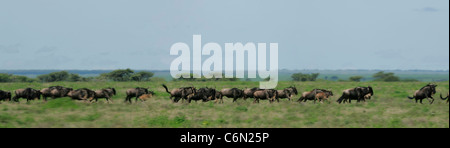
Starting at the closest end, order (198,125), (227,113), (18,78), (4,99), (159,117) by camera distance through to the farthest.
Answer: (198,125)
(159,117)
(227,113)
(4,99)
(18,78)

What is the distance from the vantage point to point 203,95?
24.6 meters

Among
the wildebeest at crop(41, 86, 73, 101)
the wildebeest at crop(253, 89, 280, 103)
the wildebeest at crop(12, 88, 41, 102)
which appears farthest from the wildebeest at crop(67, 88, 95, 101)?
the wildebeest at crop(253, 89, 280, 103)

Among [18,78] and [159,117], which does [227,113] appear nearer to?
[159,117]

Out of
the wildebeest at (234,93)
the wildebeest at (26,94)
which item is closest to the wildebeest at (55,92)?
the wildebeest at (26,94)

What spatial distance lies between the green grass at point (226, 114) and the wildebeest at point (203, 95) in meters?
0.44

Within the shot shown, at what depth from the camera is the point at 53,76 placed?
10056 centimetres

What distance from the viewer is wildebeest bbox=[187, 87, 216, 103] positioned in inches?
963

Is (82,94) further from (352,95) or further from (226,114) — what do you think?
(352,95)

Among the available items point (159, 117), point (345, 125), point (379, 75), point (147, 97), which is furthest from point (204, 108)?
point (379, 75)

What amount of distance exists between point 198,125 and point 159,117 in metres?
2.65

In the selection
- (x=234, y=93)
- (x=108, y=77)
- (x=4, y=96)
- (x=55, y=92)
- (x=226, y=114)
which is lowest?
(x=108, y=77)

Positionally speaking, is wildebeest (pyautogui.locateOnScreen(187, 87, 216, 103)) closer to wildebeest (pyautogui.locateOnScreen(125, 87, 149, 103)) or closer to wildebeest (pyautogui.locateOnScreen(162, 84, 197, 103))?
wildebeest (pyautogui.locateOnScreen(162, 84, 197, 103))

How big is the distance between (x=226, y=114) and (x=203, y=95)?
15.3 ft

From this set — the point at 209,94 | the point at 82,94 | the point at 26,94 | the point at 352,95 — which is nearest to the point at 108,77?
the point at 26,94
